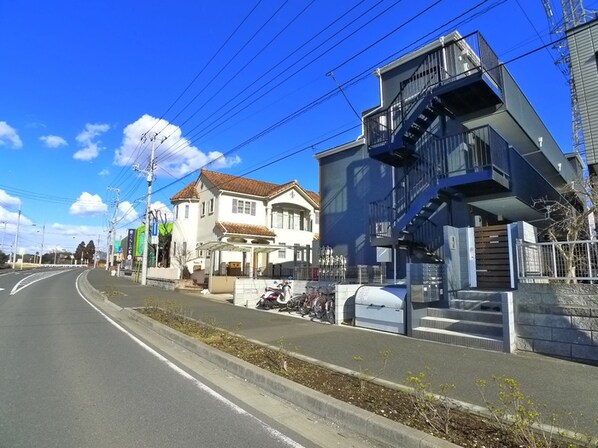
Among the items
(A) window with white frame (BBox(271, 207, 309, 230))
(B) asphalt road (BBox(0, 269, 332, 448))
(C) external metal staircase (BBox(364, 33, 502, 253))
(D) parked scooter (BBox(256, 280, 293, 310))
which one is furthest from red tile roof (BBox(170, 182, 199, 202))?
(B) asphalt road (BBox(0, 269, 332, 448))

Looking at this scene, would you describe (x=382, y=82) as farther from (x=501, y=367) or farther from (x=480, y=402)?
(x=480, y=402)

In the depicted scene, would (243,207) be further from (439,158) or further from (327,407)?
(327,407)

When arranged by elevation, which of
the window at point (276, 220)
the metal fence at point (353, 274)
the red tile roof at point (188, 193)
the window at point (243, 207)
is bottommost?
the metal fence at point (353, 274)

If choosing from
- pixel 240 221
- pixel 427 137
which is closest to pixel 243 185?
pixel 240 221

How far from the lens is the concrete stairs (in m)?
8.13

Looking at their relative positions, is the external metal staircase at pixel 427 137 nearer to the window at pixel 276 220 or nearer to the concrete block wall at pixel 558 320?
the concrete block wall at pixel 558 320

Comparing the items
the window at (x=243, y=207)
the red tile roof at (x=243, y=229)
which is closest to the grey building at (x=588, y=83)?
the red tile roof at (x=243, y=229)

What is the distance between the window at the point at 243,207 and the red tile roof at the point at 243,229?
111 centimetres

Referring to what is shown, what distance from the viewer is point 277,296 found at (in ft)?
50.5

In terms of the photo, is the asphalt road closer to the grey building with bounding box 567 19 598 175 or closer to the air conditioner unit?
the air conditioner unit

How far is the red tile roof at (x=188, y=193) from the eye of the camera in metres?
32.5

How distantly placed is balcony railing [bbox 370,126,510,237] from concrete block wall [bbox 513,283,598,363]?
178 inches

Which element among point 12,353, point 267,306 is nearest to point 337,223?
point 267,306

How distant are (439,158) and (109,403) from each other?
38.8 feet
